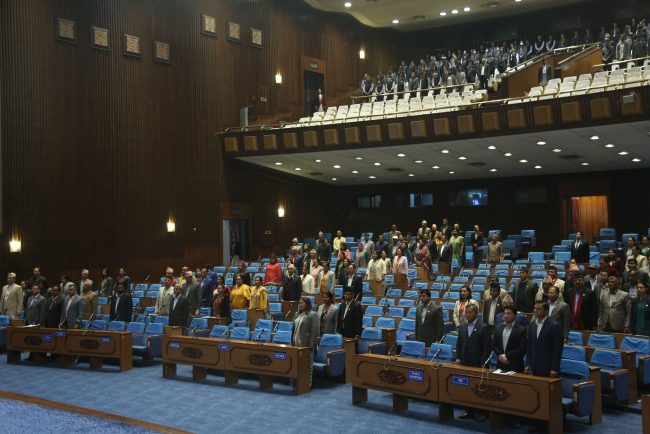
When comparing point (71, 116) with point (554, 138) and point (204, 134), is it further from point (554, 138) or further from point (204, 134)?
point (554, 138)

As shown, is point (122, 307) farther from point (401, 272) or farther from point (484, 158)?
point (484, 158)

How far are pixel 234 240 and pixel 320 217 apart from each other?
4.10 m

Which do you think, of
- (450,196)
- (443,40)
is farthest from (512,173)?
(443,40)

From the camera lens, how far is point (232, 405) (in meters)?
8.00

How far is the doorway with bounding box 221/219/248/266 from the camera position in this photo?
19891 mm

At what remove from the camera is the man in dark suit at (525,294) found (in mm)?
10031

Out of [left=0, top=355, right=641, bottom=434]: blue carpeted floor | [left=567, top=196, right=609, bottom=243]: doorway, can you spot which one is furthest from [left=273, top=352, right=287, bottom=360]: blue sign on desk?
[left=567, top=196, right=609, bottom=243]: doorway

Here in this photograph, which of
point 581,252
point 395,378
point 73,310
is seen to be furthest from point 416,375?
point 581,252

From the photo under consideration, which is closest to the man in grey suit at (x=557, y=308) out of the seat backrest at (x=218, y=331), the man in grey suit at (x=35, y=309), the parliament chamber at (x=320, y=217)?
the parliament chamber at (x=320, y=217)

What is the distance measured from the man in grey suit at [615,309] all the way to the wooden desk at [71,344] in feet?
21.2

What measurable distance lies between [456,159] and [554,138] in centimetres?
349

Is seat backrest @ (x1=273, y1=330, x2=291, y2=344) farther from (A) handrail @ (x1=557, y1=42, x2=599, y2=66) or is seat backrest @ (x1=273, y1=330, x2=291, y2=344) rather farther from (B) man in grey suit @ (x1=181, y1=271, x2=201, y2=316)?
(A) handrail @ (x1=557, y1=42, x2=599, y2=66)

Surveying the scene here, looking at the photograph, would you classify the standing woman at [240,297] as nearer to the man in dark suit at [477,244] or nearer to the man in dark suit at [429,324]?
the man in dark suit at [429,324]

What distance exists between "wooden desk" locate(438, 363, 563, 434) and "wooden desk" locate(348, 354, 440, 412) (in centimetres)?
16
